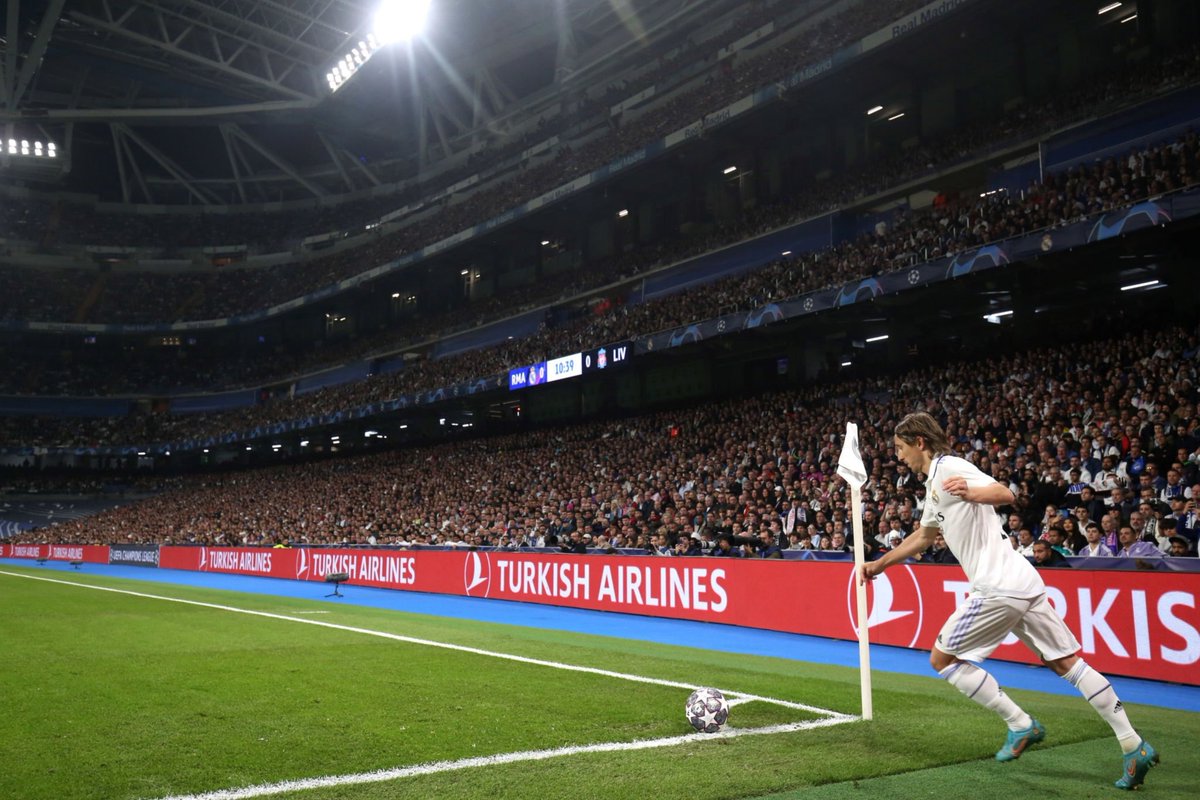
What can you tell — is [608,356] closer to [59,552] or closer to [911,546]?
[911,546]

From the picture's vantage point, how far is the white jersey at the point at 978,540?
17.2 ft

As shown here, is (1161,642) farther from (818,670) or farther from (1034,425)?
(1034,425)

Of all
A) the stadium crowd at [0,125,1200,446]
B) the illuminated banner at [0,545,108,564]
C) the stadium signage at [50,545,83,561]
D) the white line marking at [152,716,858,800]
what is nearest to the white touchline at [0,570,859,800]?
the white line marking at [152,716,858,800]

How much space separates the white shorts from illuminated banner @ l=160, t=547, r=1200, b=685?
193 inches

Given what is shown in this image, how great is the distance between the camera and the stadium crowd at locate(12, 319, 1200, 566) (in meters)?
14.3

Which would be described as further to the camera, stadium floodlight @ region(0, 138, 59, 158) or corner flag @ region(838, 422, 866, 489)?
stadium floodlight @ region(0, 138, 59, 158)

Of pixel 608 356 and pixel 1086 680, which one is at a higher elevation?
pixel 608 356

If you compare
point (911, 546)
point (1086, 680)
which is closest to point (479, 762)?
point (911, 546)

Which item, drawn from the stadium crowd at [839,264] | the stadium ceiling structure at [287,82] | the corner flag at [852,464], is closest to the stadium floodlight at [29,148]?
the stadium ceiling structure at [287,82]

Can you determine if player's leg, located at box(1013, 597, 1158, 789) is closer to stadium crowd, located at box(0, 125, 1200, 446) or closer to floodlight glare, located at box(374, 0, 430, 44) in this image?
stadium crowd, located at box(0, 125, 1200, 446)

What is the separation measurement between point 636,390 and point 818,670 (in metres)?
26.8

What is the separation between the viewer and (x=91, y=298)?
2571 inches

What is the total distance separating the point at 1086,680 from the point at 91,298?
2893 inches

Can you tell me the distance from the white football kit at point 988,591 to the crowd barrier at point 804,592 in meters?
4.90
